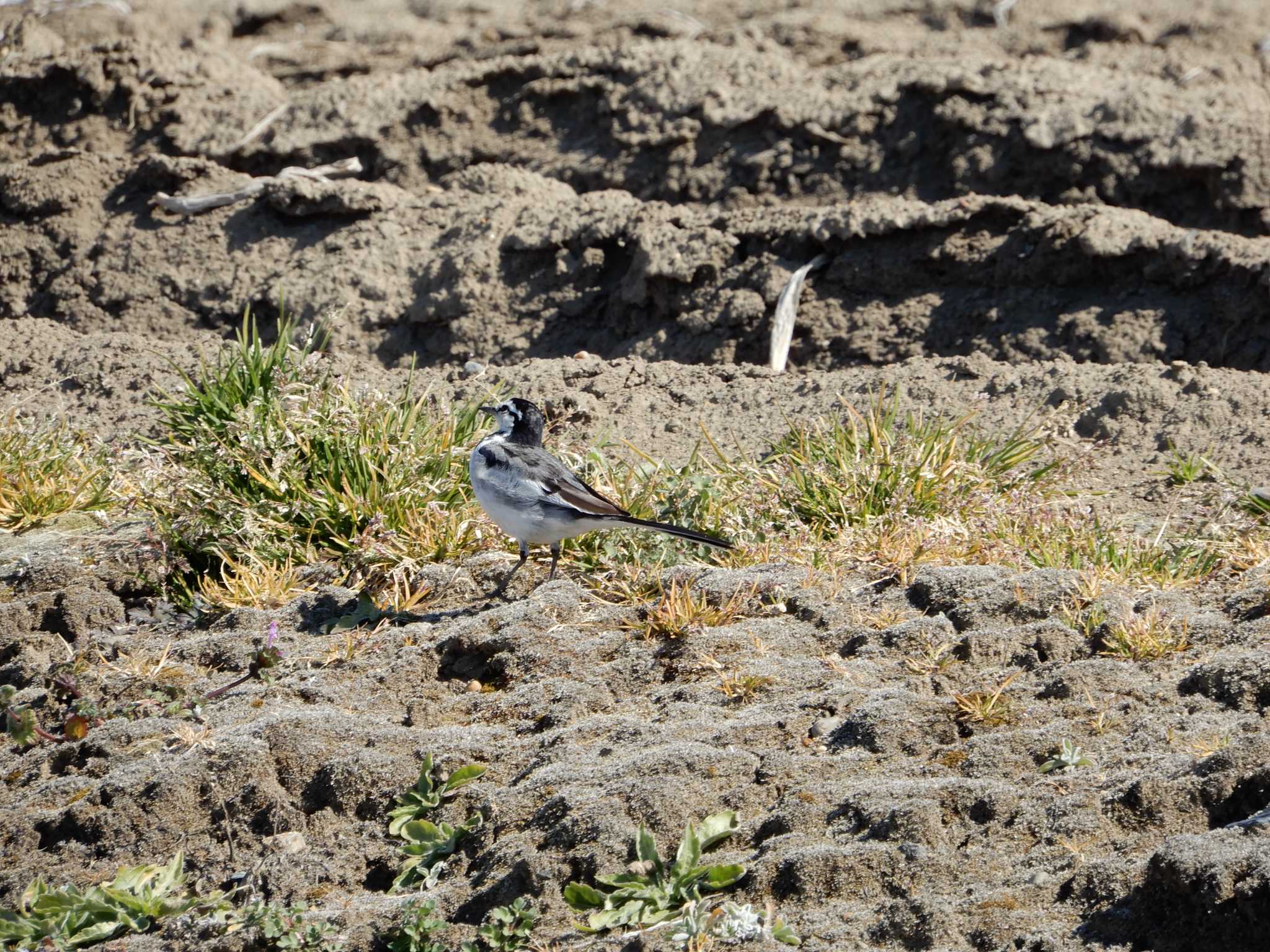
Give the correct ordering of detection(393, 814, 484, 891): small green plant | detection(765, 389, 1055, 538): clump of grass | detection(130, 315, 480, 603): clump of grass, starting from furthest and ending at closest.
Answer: detection(765, 389, 1055, 538): clump of grass → detection(130, 315, 480, 603): clump of grass → detection(393, 814, 484, 891): small green plant

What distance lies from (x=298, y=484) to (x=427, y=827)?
7.18 ft

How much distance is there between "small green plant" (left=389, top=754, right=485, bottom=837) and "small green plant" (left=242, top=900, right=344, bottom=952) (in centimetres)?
42

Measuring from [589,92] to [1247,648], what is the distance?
21.9ft

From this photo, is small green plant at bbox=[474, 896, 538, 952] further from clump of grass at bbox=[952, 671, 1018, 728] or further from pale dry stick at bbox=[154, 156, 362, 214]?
pale dry stick at bbox=[154, 156, 362, 214]

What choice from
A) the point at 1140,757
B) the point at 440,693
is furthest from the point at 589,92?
the point at 1140,757

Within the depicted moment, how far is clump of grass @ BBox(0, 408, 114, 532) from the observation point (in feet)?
20.9

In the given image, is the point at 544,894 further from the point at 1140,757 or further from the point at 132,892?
the point at 1140,757

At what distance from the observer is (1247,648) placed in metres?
4.65

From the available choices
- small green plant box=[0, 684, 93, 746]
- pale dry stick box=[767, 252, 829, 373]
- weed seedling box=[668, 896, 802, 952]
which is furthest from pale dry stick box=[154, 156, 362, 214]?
weed seedling box=[668, 896, 802, 952]

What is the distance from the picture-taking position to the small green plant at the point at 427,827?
4027mm

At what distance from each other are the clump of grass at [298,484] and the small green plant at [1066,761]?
265 cm

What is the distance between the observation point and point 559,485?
5406 millimetres

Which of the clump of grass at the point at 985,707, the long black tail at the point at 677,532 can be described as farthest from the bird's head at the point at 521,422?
the clump of grass at the point at 985,707

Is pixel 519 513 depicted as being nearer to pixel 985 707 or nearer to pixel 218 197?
pixel 985 707
